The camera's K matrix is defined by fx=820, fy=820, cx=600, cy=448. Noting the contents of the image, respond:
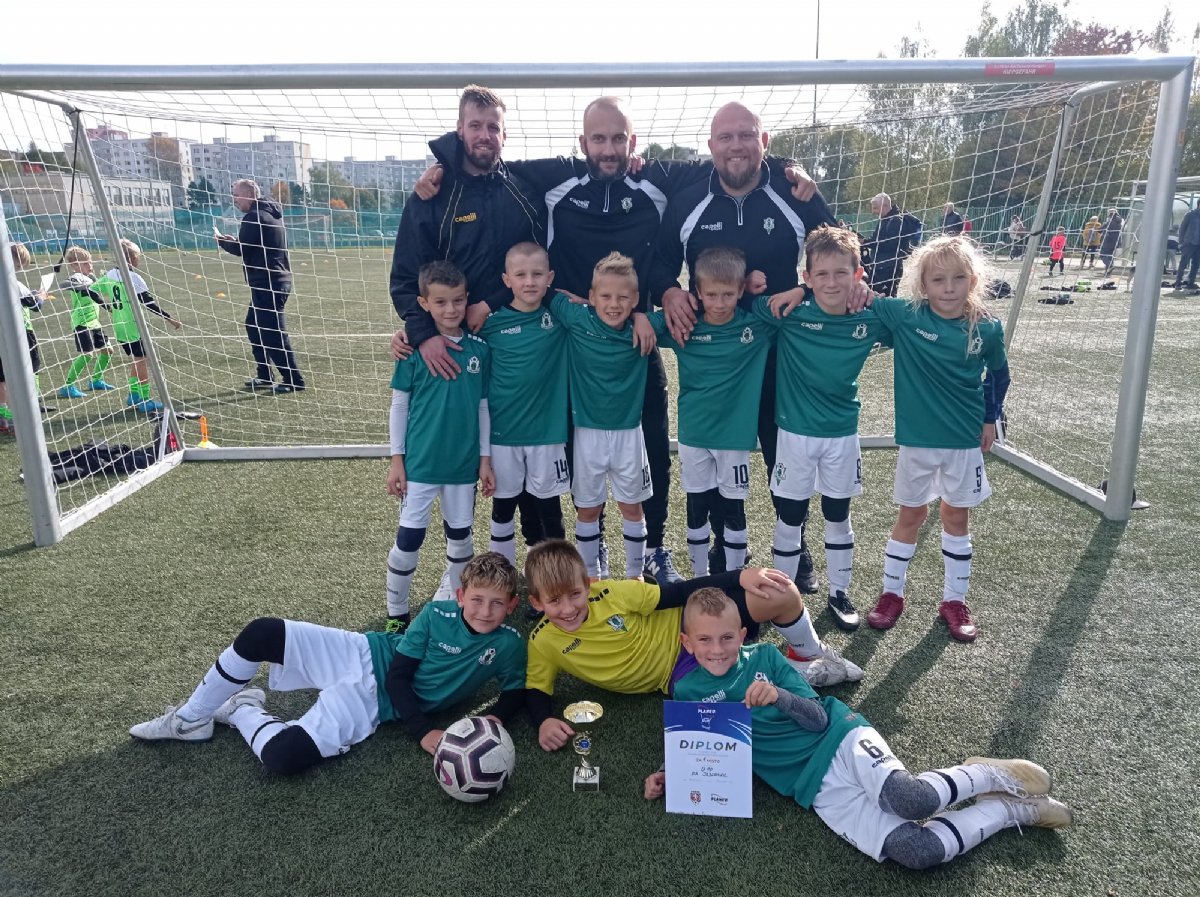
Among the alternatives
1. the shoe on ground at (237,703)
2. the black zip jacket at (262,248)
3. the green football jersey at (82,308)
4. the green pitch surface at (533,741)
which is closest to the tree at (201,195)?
the black zip jacket at (262,248)

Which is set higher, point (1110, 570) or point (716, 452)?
point (716, 452)

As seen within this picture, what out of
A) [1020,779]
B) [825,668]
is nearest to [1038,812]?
[1020,779]

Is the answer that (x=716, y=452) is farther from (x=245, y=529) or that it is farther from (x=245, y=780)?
(x=245, y=529)

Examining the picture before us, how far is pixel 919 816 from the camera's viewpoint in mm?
2287

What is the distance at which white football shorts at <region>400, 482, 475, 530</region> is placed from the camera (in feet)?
11.4

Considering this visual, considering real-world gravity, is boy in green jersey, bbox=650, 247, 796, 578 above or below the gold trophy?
above

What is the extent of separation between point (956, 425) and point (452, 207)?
2370 millimetres

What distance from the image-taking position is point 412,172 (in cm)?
629

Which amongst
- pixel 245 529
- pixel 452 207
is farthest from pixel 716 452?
pixel 245 529

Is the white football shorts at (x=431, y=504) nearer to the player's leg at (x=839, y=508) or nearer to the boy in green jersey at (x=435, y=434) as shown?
the boy in green jersey at (x=435, y=434)

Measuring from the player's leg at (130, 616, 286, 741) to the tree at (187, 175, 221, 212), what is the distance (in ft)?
16.1

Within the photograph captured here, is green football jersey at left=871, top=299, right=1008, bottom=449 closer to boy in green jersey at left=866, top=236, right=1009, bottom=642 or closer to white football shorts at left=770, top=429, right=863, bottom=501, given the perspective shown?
boy in green jersey at left=866, top=236, right=1009, bottom=642

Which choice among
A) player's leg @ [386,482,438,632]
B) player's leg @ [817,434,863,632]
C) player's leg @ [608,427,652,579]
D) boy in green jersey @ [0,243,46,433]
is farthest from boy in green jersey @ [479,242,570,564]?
boy in green jersey @ [0,243,46,433]

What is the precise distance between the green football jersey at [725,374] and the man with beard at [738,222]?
9 centimetres
